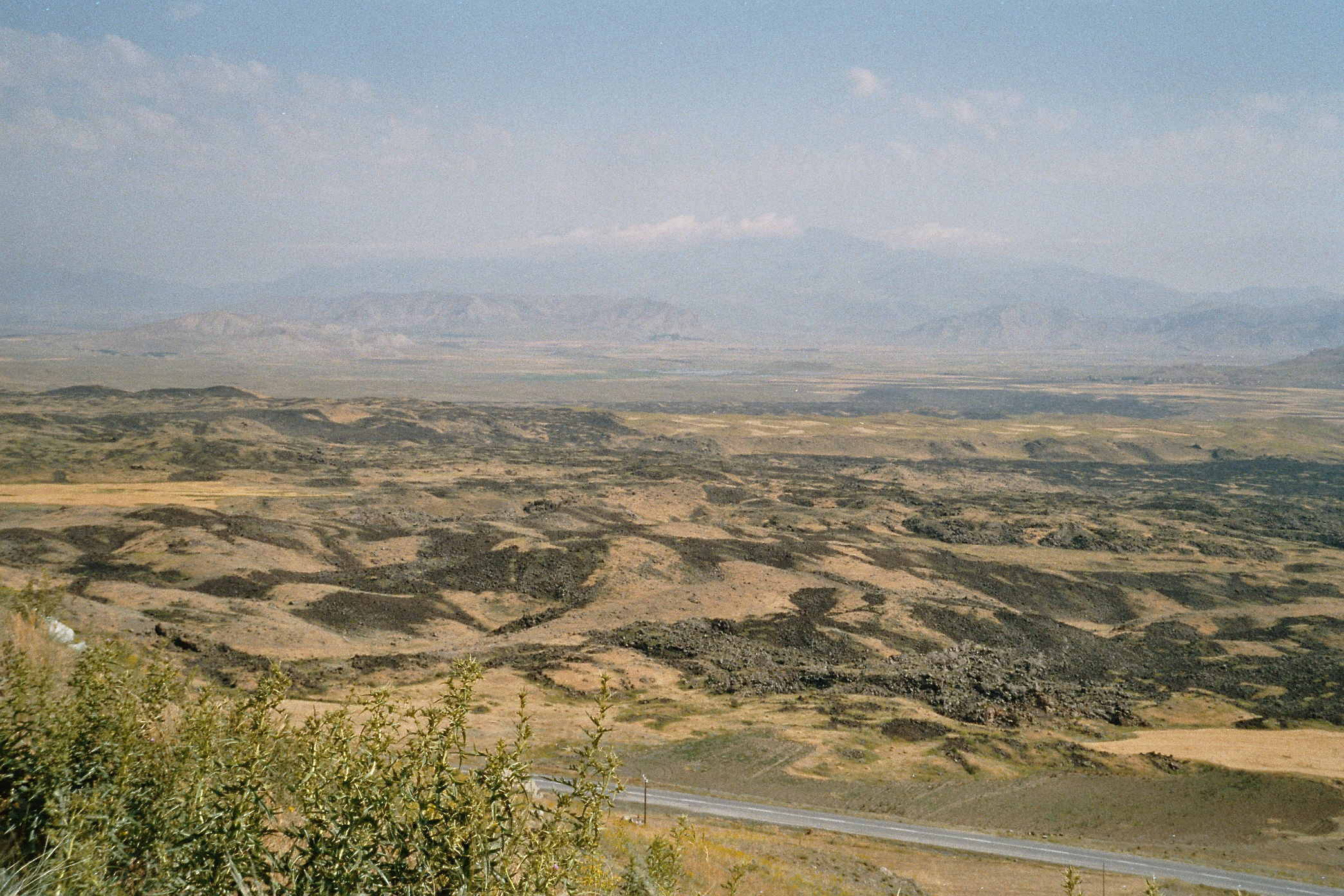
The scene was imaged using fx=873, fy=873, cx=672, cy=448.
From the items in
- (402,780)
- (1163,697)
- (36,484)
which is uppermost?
(402,780)

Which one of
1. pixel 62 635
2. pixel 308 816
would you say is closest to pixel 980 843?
pixel 308 816

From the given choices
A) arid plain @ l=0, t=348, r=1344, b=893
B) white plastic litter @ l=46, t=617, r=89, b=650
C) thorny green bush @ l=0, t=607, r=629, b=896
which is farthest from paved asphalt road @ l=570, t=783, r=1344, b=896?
thorny green bush @ l=0, t=607, r=629, b=896

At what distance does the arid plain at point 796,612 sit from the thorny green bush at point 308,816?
3.53m

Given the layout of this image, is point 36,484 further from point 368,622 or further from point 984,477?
point 984,477

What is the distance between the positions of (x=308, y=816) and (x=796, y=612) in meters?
52.7

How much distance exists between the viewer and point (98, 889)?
8.00 m

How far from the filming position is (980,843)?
99.0 ft

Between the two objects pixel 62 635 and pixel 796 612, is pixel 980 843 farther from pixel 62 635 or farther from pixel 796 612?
pixel 62 635

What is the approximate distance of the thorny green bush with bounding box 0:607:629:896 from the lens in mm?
7902

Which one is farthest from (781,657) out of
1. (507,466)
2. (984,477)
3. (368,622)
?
(984,477)

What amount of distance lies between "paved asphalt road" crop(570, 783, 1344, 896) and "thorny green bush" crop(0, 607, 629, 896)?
22105 millimetres

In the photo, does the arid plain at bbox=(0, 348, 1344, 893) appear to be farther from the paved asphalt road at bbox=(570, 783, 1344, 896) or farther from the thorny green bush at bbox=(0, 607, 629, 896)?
the thorny green bush at bbox=(0, 607, 629, 896)

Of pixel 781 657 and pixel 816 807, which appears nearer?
pixel 816 807

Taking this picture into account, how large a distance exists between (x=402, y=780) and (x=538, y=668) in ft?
126
